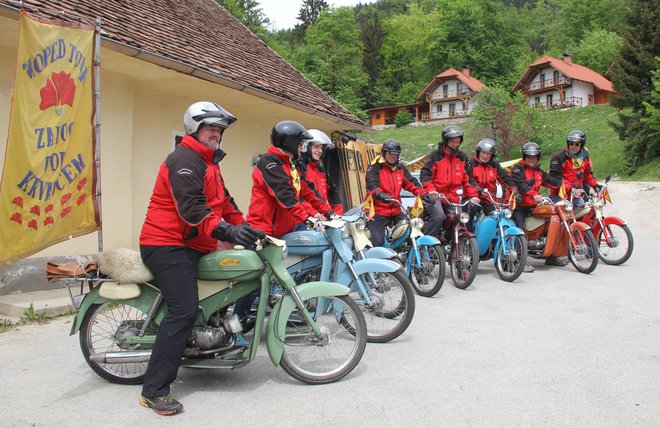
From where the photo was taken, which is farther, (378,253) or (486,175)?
(486,175)

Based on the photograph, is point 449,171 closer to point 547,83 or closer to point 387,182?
point 387,182

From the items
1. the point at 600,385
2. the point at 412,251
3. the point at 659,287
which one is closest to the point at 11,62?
the point at 412,251

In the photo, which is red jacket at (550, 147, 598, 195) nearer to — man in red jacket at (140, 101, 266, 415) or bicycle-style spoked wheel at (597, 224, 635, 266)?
bicycle-style spoked wheel at (597, 224, 635, 266)

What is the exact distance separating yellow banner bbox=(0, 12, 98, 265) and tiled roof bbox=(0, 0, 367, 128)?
0.79 metres

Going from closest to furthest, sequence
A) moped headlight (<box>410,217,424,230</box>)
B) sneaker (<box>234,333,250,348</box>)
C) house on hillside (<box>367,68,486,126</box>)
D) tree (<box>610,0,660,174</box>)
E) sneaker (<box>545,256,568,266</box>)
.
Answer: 1. sneaker (<box>234,333,250,348</box>)
2. moped headlight (<box>410,217,424,230</box>)
3. sneaker (<box>545,256,568,266</box>)
4. tree (<box>610,0,660,174</box>)
5. house on hillside (<box>367,68,486,126</box>)

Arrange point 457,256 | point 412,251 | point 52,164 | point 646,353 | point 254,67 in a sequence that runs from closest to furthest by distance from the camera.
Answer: point 646,353 → point 52,164 → point 412,251 → point 457,256 → point 254,67

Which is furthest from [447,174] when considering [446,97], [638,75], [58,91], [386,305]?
[446,97]

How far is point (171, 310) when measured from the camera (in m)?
3.81

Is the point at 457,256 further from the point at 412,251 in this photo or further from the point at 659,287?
the point at 659,287

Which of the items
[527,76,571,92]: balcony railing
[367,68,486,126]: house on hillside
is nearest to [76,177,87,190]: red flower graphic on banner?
[527,76,571,92]: balcony railing

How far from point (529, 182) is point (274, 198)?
5391 mm

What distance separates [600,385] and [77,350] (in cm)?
431

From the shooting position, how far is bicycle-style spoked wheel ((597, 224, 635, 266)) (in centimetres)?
898

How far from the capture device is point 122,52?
7453 mm
